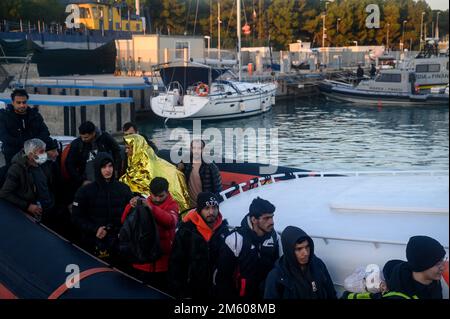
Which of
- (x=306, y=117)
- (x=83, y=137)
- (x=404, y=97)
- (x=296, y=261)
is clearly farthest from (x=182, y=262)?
(x=404, y=97)

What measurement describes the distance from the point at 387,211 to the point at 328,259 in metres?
0.82

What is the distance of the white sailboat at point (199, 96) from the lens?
29500 mm

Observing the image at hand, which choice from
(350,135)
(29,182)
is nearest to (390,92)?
(350,135)

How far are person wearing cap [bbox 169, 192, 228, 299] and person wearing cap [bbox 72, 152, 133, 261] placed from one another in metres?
0.92

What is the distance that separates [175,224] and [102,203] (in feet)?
2.47

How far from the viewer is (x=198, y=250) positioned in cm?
444

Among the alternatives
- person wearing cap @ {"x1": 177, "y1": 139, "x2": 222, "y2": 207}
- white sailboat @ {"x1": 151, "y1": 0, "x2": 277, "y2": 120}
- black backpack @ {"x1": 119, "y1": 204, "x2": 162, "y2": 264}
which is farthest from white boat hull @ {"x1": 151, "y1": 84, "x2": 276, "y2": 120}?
black backpack @ {"x1": 119, "y1": 204, "x2": 162, "y2": 264}

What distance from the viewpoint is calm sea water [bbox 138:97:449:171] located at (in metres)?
20.2

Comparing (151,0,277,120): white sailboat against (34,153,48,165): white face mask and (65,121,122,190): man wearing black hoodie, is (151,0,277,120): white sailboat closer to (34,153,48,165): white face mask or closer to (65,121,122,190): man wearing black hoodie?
(65,121,122,190): man wearing black hoodie

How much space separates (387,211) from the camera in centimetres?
→ 510

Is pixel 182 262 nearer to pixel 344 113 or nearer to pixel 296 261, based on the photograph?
pixel 296 261

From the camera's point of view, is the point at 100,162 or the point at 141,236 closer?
the point at 141,236

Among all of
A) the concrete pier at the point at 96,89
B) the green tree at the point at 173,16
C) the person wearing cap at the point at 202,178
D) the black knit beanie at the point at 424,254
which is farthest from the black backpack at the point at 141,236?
the green tree at the point at 173,16

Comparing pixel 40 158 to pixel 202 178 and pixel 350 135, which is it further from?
pixel 350 135
